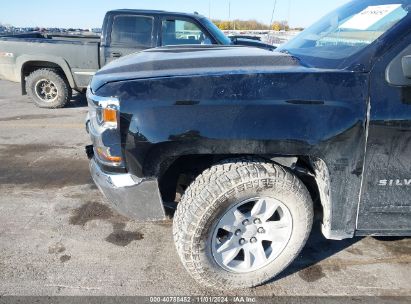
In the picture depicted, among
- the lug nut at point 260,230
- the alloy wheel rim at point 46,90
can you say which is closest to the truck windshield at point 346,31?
the lug nut at point 260,230

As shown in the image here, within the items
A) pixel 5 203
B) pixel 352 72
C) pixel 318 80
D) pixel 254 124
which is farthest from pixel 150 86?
pixel 5 203

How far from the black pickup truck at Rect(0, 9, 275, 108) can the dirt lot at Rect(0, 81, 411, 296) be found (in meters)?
3.60

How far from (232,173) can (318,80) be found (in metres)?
0.74

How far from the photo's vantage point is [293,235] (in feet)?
8.03

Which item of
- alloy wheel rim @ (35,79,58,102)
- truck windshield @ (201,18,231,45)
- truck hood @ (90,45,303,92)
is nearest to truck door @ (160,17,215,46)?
truck windshield @ (201,18,231,45)

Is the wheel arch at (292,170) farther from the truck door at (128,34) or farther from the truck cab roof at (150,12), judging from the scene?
the truck cab roof at (150,12)

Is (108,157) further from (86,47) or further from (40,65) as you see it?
(40,65)

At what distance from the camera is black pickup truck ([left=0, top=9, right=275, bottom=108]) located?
6.74 meters

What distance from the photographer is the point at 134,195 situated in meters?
2.29

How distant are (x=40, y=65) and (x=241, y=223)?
667 centimetres

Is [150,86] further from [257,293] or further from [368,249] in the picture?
[368,249]

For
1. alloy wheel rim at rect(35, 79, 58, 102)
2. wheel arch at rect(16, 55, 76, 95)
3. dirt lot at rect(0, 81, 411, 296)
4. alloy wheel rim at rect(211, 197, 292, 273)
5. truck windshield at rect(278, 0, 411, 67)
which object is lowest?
dirt lot at rect(0, 81, 411, 296)

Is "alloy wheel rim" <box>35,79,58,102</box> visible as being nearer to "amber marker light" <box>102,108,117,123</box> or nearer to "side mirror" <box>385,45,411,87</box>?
"amber marker light" <box>102,108,117,123</box>

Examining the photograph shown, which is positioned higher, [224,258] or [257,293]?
[224,258]
